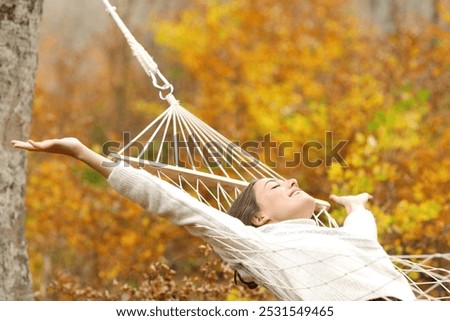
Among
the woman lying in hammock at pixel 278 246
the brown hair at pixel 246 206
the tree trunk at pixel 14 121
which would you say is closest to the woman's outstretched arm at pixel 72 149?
the woman lying in hammock at pixel 278 246

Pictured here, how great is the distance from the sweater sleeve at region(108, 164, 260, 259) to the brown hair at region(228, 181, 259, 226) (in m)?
0.21

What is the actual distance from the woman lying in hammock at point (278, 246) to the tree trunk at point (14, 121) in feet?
2.04

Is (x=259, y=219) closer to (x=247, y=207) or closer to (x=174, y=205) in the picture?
(x=247, y=207)

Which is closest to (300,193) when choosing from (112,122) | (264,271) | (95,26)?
(264,271)

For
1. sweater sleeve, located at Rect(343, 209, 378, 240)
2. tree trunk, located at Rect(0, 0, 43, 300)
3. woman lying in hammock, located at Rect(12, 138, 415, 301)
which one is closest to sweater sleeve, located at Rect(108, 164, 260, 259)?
woman lying in hammock, located at Rect(12, 138, 415, 301)

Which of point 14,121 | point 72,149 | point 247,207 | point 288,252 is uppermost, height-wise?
point 14,121

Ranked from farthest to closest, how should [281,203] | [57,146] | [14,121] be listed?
[14,121] → [281,203] → [57,146]

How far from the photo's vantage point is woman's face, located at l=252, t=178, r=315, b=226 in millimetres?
2125

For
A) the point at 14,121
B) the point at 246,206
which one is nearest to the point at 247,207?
the point at 246,206

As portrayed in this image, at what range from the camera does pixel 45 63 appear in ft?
26.5

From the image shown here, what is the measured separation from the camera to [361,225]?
7.18ft

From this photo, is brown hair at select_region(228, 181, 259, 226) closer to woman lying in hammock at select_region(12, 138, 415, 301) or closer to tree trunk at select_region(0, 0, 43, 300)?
woman lying in hammock at select_region(12, 138, 415, 301)

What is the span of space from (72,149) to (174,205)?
29 cm

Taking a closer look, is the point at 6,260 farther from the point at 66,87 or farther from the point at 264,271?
the point at 66,87
